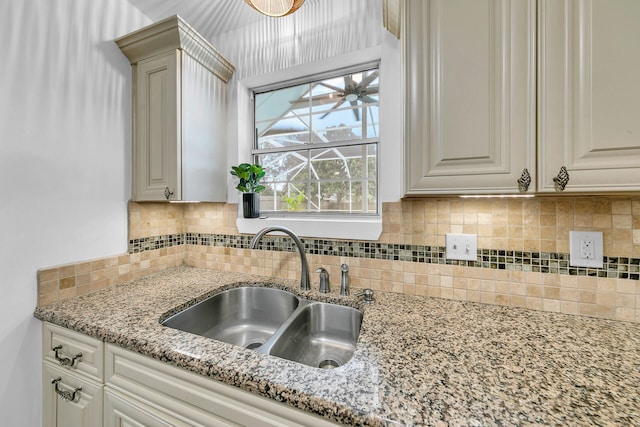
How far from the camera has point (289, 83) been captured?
1597 mm

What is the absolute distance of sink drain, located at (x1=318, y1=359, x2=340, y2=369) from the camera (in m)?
1.03

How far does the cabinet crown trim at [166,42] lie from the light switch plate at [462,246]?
62.3 inches

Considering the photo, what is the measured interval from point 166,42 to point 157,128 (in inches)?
16.8

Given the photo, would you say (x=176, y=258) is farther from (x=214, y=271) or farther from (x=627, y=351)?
(x=627, y=351)

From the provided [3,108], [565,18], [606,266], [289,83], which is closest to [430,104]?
[565,18]

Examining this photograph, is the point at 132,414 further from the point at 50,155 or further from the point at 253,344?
the point at 50,155

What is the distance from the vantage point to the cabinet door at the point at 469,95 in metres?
0.76

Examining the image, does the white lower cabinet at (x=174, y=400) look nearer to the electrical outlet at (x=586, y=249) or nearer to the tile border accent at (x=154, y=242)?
the tile border accent at (x=154, y=242)

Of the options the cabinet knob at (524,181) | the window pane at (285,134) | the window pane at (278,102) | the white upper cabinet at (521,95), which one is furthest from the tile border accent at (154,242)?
the cabinet knob at (524,181)

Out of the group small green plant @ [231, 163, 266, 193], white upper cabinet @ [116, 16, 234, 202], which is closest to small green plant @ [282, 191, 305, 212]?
small green plant @ [231, 163, 266, 193]

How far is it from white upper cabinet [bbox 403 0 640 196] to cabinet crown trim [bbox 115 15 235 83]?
105 centimetres

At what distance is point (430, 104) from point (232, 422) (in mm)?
1132

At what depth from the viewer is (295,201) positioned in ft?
5.37

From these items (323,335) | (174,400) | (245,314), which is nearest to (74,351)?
(174,400)
